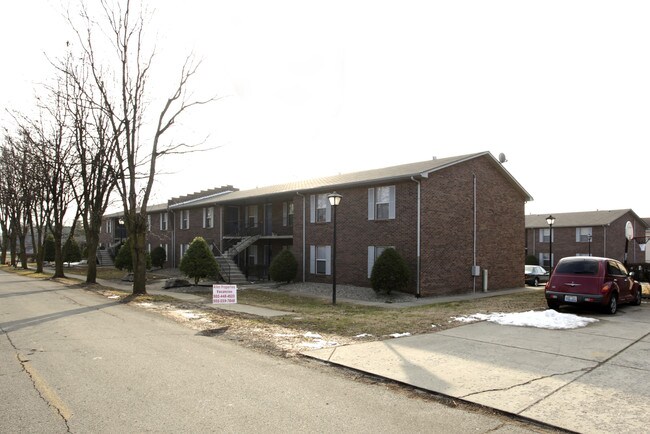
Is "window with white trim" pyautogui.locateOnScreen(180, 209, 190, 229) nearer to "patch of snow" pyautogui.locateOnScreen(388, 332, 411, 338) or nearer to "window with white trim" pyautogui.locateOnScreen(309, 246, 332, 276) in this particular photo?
"window with white trim" pyautogui.locateOnScreen(309, 246, 332, 276)

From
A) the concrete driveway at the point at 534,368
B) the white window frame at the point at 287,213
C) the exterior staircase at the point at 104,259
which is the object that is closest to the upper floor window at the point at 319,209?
the white window frame at the point at 287,213

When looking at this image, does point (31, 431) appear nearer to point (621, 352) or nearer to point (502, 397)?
point (502, 397)

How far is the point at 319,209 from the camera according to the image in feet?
80.2

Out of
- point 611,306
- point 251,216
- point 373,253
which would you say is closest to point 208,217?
→ point 251,216

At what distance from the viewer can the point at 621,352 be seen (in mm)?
8117

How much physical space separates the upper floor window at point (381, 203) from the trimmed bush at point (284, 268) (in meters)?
5.44

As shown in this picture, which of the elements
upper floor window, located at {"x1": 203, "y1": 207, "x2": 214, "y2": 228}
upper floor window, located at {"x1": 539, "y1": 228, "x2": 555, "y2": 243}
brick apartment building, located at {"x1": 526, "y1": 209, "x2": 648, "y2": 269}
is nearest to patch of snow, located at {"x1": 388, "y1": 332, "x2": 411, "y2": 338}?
upper floor window, located at {"x1": 203, "y1": 207, "x2": 214, "y2": 228}

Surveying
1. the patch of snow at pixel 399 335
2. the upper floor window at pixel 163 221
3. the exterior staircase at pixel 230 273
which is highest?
the upper floor window at pixel 163 221

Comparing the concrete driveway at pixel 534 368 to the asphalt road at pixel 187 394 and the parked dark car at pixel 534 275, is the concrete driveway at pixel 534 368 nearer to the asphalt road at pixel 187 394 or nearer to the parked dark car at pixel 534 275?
the asphalt road at pixel 187 394

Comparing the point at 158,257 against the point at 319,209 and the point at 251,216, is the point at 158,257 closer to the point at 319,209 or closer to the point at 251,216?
the point at 251,216

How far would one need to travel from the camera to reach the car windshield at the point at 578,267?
1362 cm

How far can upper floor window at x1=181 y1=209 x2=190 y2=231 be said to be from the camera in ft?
122

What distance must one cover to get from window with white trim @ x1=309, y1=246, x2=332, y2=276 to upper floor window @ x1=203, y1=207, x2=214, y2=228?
38.3 ft

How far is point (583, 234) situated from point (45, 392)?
1882 inches
